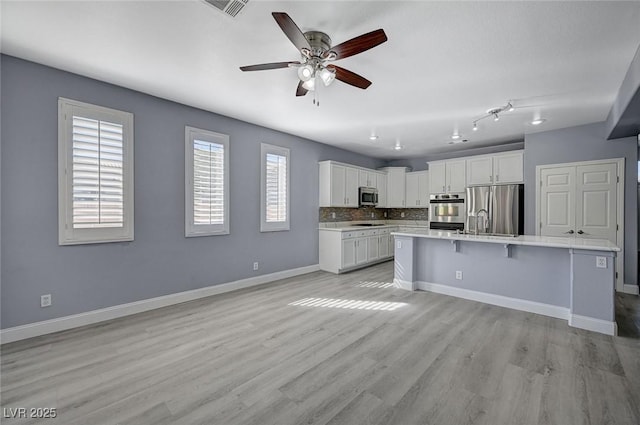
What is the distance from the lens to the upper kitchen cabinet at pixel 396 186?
25.2 feet

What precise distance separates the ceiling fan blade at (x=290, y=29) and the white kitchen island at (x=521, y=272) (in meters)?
3.26

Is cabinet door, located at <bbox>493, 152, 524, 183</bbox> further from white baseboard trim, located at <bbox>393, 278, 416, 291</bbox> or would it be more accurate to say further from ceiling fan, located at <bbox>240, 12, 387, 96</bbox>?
ceiling fan, located at <bbox>240, 12, 387, 96</bbox>

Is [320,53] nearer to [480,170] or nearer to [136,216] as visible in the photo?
[136,216]

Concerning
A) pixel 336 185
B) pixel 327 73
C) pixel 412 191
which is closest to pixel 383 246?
pixel 412 191

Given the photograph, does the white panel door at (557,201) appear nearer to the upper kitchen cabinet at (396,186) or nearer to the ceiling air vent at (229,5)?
the upper kitchen cabinet at (396,186)

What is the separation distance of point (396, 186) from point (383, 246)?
1.85 metres

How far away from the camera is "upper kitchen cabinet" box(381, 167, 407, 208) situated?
769 cm

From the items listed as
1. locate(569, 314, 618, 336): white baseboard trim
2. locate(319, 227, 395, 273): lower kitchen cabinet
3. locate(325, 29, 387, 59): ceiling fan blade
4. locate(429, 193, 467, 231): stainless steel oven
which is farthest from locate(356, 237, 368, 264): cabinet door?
locate(325, 29, 387, 59): ceiling fan blade

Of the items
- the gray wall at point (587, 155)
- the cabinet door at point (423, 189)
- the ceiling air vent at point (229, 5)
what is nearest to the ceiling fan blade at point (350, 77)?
the ceiling air vent at point (229, 5)

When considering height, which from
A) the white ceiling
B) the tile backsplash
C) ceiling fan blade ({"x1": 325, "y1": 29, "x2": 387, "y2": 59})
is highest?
the white ceiling

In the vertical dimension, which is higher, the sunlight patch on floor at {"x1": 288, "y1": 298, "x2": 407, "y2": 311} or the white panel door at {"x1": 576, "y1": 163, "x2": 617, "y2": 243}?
the white panel door at {"x1": 576, "y1": 163, "x2": 617, "y2": 243}

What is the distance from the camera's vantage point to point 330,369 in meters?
2.35

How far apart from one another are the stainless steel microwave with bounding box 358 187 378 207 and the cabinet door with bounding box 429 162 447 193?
1.32m

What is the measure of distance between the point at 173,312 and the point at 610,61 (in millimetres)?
5478
